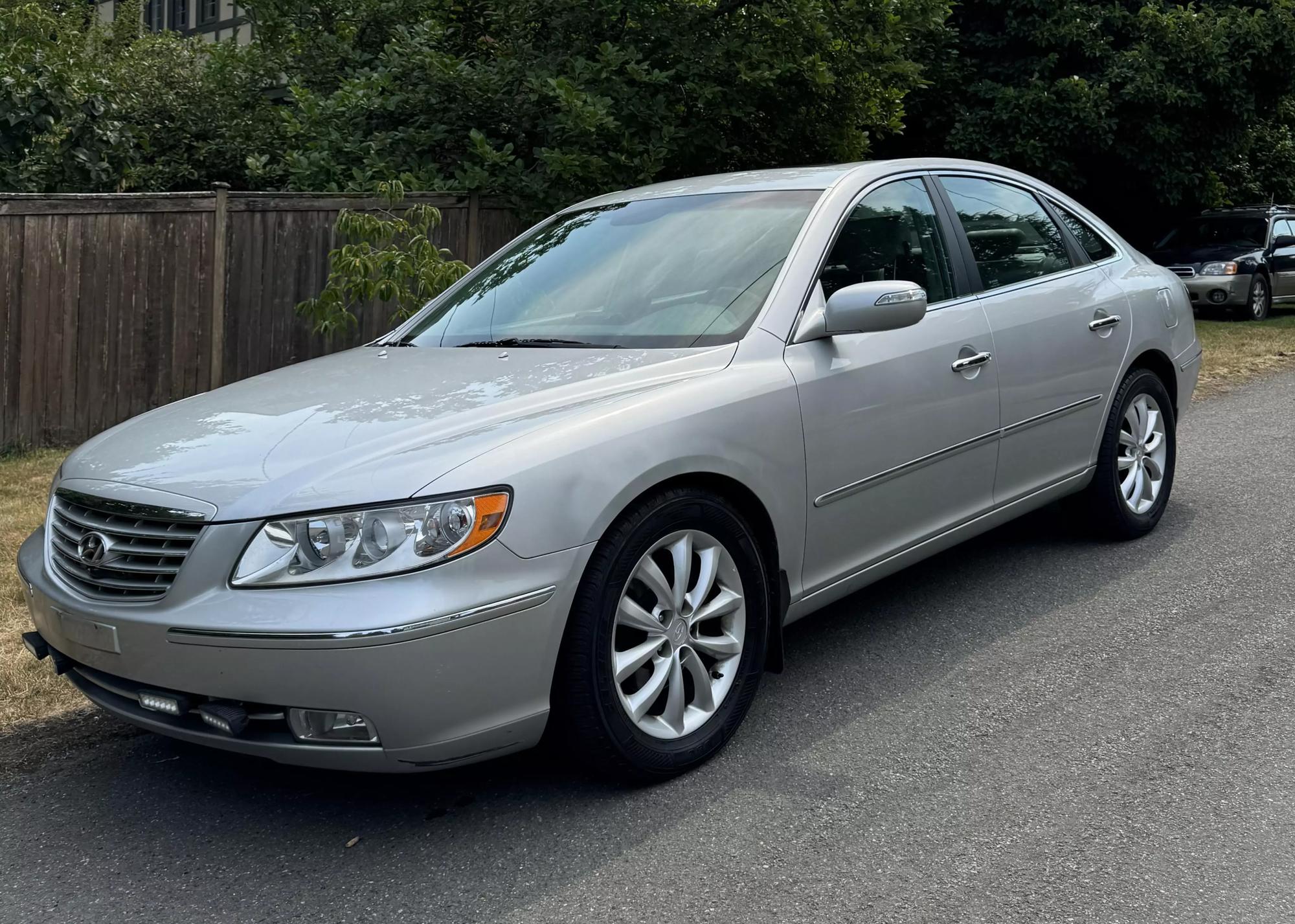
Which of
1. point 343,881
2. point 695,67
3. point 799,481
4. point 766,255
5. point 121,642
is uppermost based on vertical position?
point 695,67

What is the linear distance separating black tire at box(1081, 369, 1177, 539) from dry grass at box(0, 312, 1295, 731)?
397 cm

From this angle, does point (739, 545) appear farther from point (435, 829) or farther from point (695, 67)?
point (695, 67)

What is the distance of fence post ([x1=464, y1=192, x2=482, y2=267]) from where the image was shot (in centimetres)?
1015

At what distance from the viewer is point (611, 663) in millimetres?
3363

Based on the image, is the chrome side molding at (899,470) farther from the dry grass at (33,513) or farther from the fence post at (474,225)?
the fence post at (474,225)

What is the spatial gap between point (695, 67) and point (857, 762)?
753cm

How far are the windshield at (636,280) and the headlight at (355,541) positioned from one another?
118cm

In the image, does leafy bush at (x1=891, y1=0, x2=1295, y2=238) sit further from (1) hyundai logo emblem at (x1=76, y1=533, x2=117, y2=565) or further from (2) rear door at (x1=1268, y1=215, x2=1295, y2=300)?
(1) hyundai logo emblem at (x1=76, y1=533, x2=117, y2=565)

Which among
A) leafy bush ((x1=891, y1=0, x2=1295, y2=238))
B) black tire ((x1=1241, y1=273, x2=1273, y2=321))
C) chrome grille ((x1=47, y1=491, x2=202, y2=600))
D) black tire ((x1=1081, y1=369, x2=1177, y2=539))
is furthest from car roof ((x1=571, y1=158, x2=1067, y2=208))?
black tire ((x1=1241, y1=273, x2=1273, y2=321))

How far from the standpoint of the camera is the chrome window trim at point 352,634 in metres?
2.96

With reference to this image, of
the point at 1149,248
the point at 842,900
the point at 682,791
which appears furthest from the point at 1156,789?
the point at 1149,248

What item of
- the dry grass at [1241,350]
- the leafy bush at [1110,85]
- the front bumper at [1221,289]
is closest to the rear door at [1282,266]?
the dry grass at [1241,350]

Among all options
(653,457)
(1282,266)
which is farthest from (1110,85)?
(653,457)

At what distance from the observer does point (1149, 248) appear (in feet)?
61.3
